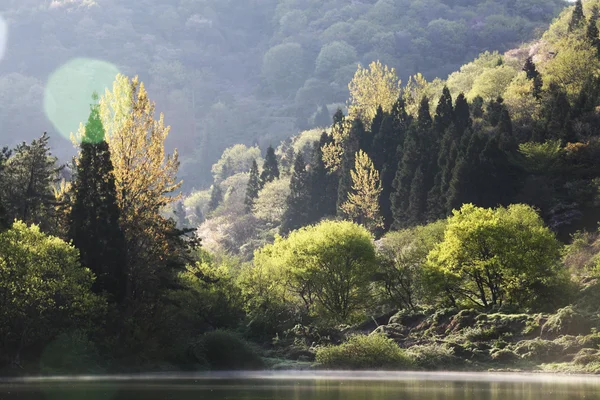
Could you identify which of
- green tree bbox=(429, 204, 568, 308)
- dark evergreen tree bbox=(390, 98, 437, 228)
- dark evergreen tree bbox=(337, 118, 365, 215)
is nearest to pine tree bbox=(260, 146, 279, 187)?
dark evergreen tree bbox=(337, 118, 365, 215)

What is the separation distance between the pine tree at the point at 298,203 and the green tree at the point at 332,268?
4988cm

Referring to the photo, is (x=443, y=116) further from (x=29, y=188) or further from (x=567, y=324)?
(x=29, y=188)

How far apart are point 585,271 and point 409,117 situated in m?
55.0

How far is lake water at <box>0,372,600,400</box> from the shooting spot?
31.6 metres

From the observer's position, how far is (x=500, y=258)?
64688 millimetres

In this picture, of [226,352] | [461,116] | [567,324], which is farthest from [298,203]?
[567,324]

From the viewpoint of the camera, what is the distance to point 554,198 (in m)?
86.6

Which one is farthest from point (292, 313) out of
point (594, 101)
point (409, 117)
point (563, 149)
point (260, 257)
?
point (409, 117)

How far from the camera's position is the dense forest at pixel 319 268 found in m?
49.8

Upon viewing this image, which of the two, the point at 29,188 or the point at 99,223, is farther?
the point at 29,188

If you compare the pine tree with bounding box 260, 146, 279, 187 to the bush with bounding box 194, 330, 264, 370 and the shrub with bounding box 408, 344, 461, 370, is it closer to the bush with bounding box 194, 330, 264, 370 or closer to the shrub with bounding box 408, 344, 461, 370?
the bush with bounding box 194, 330, 264, 370

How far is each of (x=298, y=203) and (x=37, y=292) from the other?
271ft

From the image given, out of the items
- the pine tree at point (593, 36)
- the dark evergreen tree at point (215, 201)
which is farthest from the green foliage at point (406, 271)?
the dark evergreen tree at point (215, 201)

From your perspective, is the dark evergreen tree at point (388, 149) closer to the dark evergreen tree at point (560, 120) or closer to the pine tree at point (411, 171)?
the pine tree at point (411, 171)
